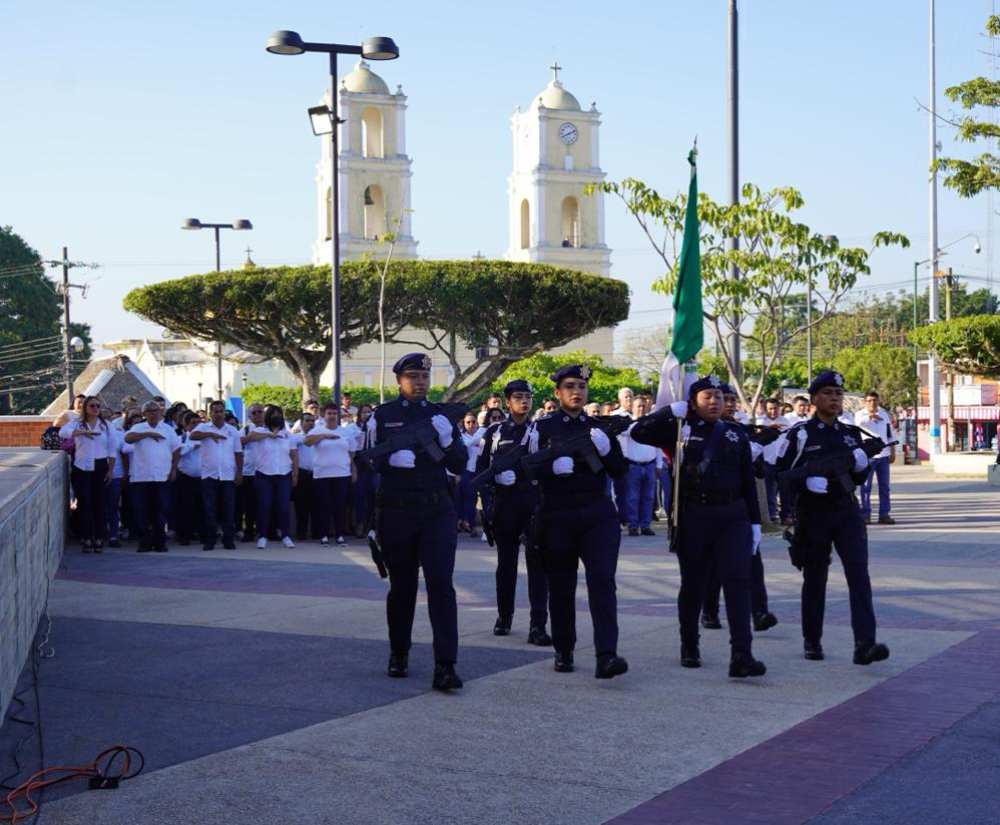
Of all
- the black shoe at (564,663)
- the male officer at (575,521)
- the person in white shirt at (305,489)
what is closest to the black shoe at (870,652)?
the male officer at (575,521)

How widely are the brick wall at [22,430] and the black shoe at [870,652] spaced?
24.7 m

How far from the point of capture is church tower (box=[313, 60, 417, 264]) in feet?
294

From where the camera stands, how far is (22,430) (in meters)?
31.4

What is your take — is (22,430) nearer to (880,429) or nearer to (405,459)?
(880,429)

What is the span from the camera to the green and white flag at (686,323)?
993cm

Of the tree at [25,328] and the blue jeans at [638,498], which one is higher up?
the tree at [25,328]

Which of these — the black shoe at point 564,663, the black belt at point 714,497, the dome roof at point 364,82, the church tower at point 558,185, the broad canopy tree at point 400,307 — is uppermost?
the dome roof at point 364,82

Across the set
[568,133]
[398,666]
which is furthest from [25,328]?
[398,666]

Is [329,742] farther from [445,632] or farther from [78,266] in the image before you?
[78,266]

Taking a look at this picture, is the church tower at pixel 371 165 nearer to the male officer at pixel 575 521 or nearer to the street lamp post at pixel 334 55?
the street lamp post at pixel 334 55

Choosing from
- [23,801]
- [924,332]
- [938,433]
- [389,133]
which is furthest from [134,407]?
[389,133]

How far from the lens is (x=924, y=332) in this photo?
102 ft

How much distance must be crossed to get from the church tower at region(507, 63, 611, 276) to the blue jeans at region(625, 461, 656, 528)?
7329 cm

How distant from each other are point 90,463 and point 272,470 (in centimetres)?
224
